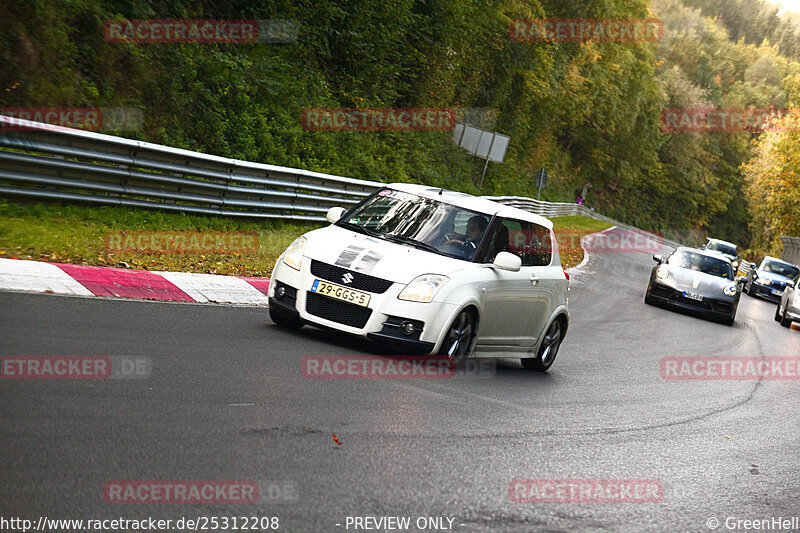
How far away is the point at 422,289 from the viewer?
841 cm

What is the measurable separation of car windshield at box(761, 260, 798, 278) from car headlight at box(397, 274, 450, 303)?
30064 millimetres

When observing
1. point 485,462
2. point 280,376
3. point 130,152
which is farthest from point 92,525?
point 130,152

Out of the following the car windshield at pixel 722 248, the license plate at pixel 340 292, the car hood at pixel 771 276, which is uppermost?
the license plate at pixel 340 292

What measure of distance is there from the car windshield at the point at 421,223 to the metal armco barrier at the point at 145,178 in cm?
451

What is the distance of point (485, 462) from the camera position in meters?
5.96

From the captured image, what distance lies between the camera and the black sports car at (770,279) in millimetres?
34219

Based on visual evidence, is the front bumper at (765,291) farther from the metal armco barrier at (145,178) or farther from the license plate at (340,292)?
the license plate at (340,292)

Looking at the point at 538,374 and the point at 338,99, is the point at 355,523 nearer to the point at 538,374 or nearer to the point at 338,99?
the point at 538,374

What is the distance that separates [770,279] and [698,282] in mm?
14450

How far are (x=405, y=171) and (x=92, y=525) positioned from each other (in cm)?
2951

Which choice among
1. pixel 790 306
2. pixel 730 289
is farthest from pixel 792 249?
pixel 730 289

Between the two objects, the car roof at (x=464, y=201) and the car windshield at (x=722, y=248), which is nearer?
the car roof at (x=464, y=201)

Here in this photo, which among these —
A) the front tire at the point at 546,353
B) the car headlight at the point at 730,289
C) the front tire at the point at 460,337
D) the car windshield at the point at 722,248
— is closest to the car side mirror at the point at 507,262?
the front tire at the point at 460,337

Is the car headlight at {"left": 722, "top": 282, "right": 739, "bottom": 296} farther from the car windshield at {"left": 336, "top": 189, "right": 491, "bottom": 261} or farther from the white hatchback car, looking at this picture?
the car windshield at {"left": 336, "top": 189, "right": 491, "bottom": 261}
